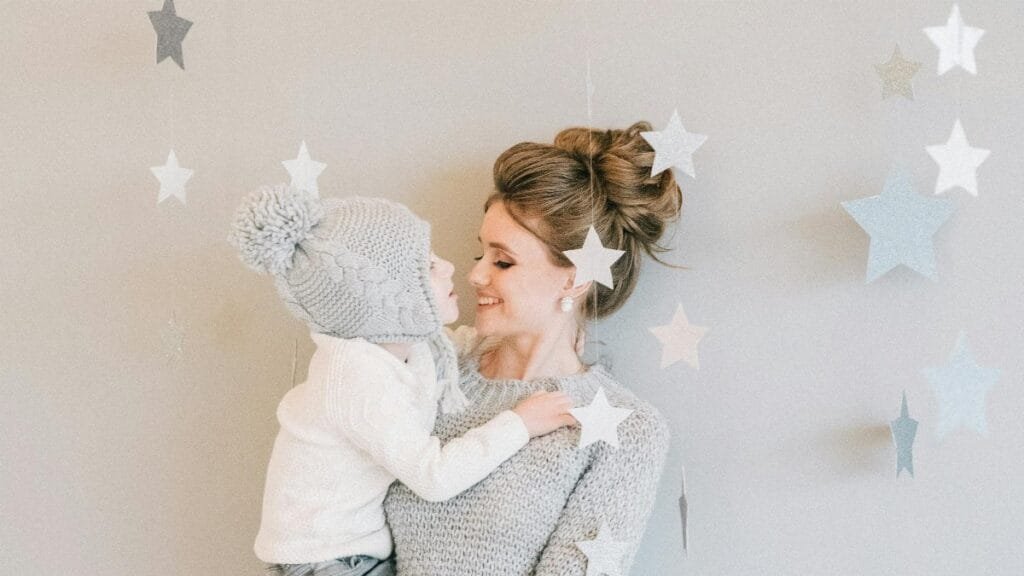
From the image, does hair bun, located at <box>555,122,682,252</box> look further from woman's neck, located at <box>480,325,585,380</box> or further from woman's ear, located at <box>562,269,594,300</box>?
woman's neck, located at <box>480,325,585,380</box>

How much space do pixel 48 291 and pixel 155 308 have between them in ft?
0.73

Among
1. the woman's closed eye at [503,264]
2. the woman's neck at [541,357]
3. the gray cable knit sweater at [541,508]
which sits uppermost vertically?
the woman's closed eye at [503,264]

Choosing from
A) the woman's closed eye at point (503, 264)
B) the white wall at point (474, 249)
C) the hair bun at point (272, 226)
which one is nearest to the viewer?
the hair bun at point (272, 226)

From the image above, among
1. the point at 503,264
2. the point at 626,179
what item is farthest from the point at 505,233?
the point at 626,179

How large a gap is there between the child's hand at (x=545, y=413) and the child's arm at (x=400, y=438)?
0.14 feet

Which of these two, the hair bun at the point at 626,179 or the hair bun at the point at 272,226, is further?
the hair bun at the point at 626,179

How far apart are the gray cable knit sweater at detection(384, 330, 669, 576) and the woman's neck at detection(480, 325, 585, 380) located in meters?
0.09

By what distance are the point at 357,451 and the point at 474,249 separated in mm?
444

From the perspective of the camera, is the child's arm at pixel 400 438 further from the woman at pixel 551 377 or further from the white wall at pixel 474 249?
the white wall at pixel 474 249

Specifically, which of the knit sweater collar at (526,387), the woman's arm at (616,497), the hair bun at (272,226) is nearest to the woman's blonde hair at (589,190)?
the knit sweater collar at (526,387)

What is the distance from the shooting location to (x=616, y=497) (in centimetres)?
148

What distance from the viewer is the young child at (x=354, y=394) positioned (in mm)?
1403

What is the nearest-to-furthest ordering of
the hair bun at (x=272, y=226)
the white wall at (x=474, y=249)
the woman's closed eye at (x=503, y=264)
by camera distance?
the hair bun at (x=272, y=226), the white wall at (x=474, y=249), the woman's closed eye at (x=503, y=264)

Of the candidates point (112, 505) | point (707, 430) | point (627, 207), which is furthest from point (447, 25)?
point (112, 505)
